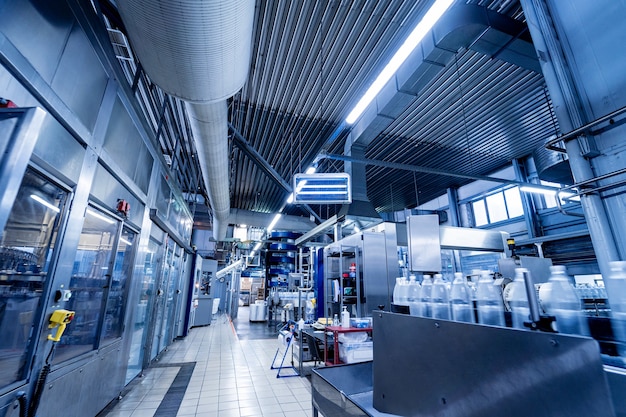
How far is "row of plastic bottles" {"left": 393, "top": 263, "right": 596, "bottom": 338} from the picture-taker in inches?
32.0

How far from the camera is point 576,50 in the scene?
7.00 ft

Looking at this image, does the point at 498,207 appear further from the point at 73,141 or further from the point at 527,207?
the point at 73,141

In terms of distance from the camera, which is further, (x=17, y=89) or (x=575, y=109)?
(x=575, y=109)

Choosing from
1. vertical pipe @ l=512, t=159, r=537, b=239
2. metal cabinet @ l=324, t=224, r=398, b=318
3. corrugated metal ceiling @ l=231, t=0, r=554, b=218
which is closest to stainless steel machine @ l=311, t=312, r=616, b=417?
corrugated metal ceiling @ l=231, t=0, r=554, b=218

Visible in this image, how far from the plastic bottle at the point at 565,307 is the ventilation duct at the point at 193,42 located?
2.06 meters

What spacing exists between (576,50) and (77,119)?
395 cm

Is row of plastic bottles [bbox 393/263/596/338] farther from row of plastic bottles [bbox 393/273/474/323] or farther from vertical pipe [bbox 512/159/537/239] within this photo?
vertical pipe [bbox 512/159/537/239]

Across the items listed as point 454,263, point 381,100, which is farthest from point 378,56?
point 454,263

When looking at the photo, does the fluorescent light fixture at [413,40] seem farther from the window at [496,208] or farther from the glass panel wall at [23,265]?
the window at [496,208]

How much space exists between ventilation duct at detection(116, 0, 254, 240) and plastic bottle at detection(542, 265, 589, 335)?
2.06 meters

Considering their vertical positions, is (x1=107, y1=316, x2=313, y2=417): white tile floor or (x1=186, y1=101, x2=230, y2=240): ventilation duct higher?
(x1=186, y1=101, x2=230, y2=240): ventilation duct

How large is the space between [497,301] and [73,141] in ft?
9.49

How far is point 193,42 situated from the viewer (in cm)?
179

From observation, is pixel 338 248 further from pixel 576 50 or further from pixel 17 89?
pixel 17 89
